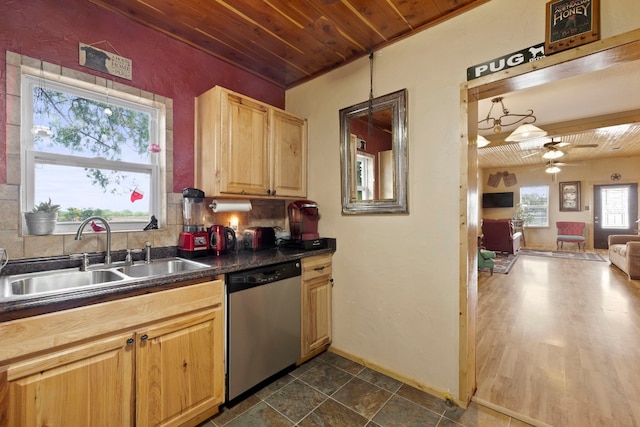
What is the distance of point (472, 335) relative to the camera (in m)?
1.88

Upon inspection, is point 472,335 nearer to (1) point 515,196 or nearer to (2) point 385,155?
(2) point 385,155

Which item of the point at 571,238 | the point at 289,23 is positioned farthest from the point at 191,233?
the point at 571,238

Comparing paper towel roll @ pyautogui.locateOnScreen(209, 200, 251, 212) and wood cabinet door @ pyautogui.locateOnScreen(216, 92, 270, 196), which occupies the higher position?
wood cabinet door @ pyautogui.locateOnScreen(216, 92, 270, 196)

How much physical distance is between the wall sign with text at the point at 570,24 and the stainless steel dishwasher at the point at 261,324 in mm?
2005

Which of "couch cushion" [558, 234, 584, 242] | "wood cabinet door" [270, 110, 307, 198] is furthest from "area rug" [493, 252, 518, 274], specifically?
"wood cabinet door" [270, 110, 307, 198]

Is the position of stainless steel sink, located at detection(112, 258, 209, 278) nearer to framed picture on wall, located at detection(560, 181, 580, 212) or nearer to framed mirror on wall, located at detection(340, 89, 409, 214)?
framed mirror on wall, located at detection(340, 89, 409, 214)

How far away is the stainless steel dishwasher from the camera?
1.76 metres

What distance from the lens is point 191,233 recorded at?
2.01 meters

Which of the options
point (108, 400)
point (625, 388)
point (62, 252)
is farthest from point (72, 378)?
point (625, 388)

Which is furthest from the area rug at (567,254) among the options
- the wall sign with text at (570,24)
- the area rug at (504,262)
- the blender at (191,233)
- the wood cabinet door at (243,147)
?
the blender at (191,233)

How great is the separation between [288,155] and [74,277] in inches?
66.9

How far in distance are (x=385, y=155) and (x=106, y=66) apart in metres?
1.97

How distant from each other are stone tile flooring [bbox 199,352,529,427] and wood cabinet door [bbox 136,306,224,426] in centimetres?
19

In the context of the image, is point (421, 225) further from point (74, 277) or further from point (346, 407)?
point (74, 277)
